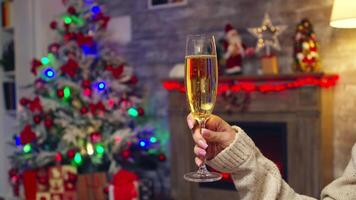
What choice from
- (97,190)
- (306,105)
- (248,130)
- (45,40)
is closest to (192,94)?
(306,105)

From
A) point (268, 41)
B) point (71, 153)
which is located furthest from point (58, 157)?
point (268, 41)

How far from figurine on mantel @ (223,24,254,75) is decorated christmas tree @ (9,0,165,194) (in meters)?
0.85

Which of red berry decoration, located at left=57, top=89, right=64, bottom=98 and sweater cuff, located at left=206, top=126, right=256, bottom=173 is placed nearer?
sweater cuff, located at left=206, top=126, right=256, bottom=173

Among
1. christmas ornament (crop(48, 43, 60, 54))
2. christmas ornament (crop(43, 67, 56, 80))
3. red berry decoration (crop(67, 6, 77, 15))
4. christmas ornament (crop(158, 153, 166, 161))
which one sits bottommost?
christmas ornament (crop(158, 153, 166, 161))

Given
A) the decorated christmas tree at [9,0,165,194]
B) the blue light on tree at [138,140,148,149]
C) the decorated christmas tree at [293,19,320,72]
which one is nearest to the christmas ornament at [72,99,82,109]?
the decorated christmas tree at [9,0,165,194]

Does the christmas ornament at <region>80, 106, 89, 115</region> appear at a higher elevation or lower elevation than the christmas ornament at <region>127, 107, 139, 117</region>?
higher

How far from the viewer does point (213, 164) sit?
1.06 meters

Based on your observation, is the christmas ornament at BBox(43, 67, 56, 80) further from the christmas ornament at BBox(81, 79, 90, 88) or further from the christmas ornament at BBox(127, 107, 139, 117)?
the christmas ornament at BBox(127, 107, 139, 117)

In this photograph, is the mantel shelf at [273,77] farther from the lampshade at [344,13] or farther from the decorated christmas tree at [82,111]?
the decorated christmas tree at [82,111]

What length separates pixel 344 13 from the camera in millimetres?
2342

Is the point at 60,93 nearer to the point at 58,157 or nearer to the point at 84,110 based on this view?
the point at 84,110

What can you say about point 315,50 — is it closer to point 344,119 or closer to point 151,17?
point 344,119

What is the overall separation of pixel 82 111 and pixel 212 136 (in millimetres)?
2437

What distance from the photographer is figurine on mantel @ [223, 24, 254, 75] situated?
305 cm
